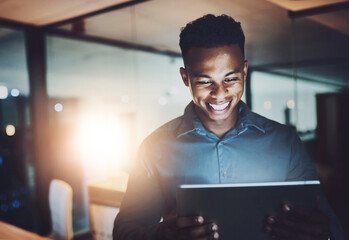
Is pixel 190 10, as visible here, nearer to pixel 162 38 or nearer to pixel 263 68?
pixel 162 38

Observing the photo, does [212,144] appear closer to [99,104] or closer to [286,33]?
[286,33]

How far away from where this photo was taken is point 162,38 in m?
2.79

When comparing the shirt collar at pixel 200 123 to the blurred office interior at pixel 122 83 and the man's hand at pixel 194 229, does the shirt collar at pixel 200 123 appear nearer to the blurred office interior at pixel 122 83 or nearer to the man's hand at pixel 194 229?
the man's hand at pixel 194 229

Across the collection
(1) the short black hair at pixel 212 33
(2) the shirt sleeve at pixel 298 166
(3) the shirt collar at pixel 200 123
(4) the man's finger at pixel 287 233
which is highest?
(1) the short black hair at pixel 212 33

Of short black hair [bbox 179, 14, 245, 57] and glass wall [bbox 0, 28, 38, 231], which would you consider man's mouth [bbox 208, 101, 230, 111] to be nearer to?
short black hair [bbox 179, 14, 245, 57]

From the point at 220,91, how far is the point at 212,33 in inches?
9.7

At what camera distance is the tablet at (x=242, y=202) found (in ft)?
2.89

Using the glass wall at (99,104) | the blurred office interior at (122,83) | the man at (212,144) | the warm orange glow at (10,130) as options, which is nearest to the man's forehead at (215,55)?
the man at (212,144)

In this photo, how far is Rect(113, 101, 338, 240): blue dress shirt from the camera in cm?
121

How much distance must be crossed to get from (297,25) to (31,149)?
3563mm

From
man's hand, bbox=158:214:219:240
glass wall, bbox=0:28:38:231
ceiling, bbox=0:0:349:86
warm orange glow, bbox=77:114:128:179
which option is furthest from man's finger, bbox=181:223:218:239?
glass wall, bbox=0:28:38:231

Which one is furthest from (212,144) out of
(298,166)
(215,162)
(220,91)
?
(298,166)

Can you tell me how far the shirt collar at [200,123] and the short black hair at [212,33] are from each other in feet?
0.98

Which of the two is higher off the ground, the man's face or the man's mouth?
the man's face
